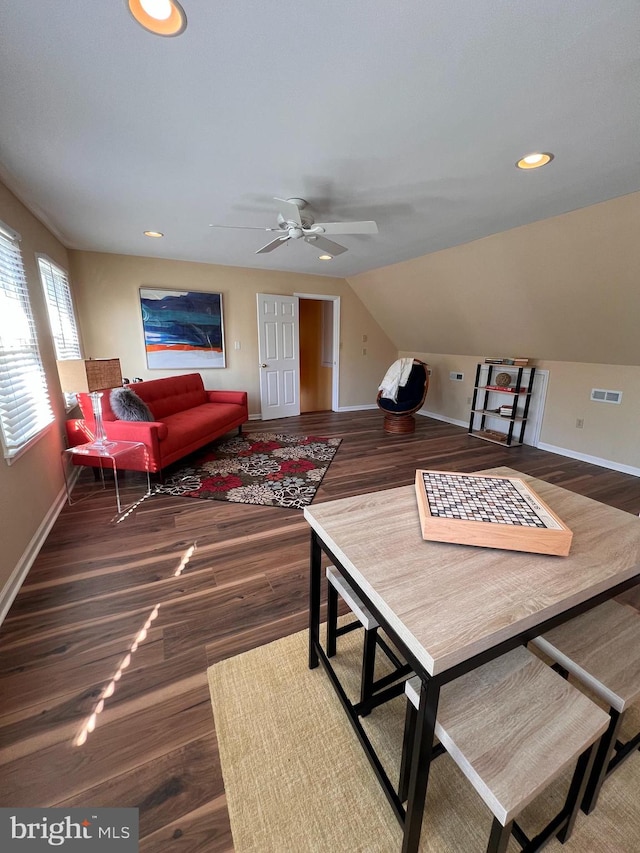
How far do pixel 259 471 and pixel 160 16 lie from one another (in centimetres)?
305

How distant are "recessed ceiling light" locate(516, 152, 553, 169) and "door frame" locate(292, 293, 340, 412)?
3.87 m

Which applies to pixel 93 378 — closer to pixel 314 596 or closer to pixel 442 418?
pixel 314 596

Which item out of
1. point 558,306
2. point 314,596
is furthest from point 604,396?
Answer: point 314,596

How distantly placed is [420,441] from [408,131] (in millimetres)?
3545

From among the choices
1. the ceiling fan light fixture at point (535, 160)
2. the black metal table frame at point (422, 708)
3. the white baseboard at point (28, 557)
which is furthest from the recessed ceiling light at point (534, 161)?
the white baseboard at point (28, 557)

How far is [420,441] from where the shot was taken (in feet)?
15.5

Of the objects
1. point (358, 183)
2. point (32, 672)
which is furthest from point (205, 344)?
point (32, 672)

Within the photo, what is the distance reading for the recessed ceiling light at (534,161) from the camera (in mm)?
1963

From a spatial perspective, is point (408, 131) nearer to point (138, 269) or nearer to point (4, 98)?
point (4, 98)

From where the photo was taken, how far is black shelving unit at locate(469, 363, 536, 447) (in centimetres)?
455

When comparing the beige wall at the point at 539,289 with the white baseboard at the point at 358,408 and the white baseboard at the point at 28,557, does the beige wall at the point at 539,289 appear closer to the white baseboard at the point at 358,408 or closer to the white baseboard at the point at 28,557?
the white baseboard at the point at 358,408

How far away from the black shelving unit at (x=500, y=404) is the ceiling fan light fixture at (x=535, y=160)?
2807 mm

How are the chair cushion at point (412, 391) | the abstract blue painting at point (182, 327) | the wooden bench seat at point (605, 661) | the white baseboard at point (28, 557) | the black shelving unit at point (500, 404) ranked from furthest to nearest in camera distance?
1. the chair cushion at point (412, 391)
2. the abstract blue painting at point (182, 327)
3. the black shelving unit at point (500, 404)
4. the white baseboard at point (28, 557)
5. the wooden bench seat at point (605, 661)

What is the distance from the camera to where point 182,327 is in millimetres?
4852
